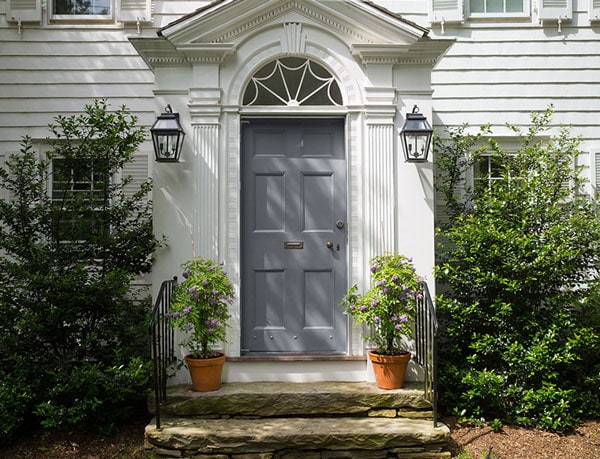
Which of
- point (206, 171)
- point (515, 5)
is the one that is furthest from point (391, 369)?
point (515, 5)

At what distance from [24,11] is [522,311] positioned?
6.23m

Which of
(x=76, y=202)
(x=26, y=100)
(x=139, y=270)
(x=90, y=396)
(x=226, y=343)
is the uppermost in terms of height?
(x=26, y=100)

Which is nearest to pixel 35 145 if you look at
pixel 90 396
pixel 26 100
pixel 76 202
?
pixel 26 100

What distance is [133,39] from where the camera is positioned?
15.9 ft

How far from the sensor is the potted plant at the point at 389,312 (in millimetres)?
4598

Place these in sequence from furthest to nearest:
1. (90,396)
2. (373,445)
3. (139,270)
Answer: (139,270) → (90,396) → (373,445)

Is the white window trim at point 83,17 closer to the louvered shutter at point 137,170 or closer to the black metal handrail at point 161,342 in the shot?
the louvered shutter at point 137,170

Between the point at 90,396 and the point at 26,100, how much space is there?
3.62 meters

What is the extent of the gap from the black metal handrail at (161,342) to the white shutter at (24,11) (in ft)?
12.2

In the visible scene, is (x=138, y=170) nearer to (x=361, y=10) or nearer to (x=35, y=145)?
(x=35, y=145)

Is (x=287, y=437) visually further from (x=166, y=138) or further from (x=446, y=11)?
(x=446, y=11)

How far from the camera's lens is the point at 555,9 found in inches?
250

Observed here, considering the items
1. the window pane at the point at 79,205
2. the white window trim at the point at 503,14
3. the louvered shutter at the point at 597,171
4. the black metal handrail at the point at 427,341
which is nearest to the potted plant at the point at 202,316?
the window pane at the point at 79,205

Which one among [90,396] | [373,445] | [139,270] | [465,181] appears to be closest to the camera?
[373,445]
